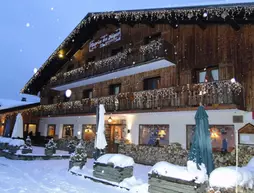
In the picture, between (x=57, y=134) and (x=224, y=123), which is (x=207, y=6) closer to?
(x=224, y=123)

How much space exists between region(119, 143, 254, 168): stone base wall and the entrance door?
970mm

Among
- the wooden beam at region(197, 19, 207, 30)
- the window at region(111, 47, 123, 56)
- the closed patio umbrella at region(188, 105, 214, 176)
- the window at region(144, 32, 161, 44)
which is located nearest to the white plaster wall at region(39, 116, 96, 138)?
the window at region(111, 47, 123, 56)

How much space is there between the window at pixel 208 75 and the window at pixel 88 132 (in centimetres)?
973

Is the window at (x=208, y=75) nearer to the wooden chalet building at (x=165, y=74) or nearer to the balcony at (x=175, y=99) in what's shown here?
the wooden chalet building at (x=165, y=74)

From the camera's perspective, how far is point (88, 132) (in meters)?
20.3

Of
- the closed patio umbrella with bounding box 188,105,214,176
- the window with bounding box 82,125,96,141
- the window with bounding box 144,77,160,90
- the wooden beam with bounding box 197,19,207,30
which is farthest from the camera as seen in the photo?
the window with bounding box 82,125,96,141

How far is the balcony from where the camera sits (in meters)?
11.4

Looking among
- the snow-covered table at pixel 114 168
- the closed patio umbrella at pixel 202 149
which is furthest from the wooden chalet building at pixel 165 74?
the snow-covered table at pixel 114 168

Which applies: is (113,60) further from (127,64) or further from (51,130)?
(51,130)

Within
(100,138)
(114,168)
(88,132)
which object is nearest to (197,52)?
(100,138)

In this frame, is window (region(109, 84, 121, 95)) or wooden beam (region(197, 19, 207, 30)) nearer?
wooden beam (region(197, 19, 207, 30))

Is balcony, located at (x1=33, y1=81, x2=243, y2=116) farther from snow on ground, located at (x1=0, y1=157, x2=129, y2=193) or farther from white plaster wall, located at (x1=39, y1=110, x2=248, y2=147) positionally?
snow on ground, located at (x1=0, y1=157, x2=129, y2=193)

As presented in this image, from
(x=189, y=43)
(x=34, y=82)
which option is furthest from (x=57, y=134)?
(x=189, y=43)

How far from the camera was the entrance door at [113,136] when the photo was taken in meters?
17.3
